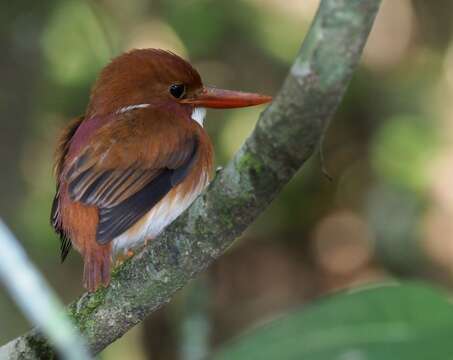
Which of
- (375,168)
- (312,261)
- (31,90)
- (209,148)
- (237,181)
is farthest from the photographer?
(312,261)

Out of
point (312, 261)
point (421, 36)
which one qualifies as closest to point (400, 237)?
point (312, 261)

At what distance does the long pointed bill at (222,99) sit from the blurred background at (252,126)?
1052 mm

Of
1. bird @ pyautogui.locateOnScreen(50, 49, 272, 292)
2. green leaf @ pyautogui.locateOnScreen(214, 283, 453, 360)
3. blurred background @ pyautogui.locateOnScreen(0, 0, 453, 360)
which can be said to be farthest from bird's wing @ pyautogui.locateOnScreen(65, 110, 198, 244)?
green leaf @ pyautogui.locateOnScreen(214, 283, 453, 360)

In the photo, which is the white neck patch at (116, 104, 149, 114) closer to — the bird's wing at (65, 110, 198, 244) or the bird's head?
the bird's head

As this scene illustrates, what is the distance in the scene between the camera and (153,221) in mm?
2771

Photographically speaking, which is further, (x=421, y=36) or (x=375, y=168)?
(x=421, y=36)

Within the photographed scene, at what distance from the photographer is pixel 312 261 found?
16.5 feet

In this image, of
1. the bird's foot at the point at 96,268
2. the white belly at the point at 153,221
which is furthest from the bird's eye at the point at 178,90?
the bird's foot at the point at 96,268

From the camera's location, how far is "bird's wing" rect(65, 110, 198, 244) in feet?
8.57

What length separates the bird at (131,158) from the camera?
261 centimetres

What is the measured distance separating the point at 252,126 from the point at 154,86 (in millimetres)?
1172

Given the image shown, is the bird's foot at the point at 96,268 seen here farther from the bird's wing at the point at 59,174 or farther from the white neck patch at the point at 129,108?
the white neck patch at the point at 129,108

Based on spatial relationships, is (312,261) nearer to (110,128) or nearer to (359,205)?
(359,205)

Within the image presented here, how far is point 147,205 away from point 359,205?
2426 mm
